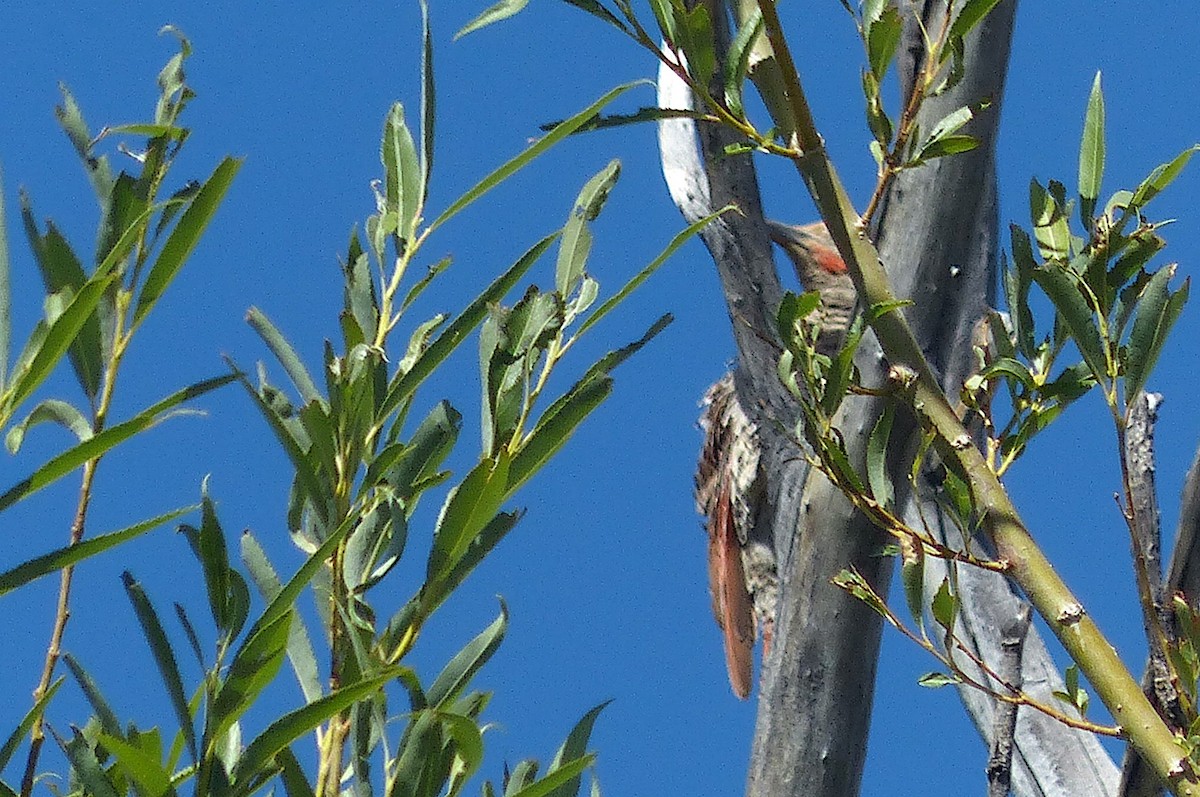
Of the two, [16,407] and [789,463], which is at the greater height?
[789,463]

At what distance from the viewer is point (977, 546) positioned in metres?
2.24

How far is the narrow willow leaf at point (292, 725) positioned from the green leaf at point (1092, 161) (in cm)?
45

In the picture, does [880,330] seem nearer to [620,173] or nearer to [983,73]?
[620,173]

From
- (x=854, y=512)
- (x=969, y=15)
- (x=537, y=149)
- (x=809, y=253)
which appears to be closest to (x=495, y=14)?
(x=537, y=149)

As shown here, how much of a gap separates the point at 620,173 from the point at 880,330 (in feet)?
0.57

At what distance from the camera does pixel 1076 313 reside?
0.72 metres

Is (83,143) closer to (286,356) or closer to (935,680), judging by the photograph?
(286,356)

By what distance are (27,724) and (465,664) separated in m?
0.21

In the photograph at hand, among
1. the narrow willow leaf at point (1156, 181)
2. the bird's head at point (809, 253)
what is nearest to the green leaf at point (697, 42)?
the narrow willow leaf at point (1156, 181)

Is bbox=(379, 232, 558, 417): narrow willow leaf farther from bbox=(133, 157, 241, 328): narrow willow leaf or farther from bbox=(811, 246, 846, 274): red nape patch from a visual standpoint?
bbox=(811, 246, 846, 274): red nape patch

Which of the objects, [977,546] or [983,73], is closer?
[983,73]

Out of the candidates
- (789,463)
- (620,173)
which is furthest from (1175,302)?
(789,463)

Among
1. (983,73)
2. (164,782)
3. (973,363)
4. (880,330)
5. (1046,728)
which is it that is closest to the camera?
(164,782)

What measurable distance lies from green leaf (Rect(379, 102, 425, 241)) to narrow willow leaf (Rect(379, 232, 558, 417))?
61 mm
